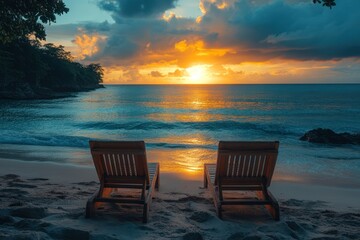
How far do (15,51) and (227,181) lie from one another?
7220 centimetres

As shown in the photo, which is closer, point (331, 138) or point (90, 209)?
point (90, 209)

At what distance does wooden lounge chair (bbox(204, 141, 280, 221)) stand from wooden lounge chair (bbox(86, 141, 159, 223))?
1.12m

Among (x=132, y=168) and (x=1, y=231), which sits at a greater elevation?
(x=132, y=168)

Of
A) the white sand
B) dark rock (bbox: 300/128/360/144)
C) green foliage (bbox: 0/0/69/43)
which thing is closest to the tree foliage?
green foliage (bbox: 0/0/69/43)

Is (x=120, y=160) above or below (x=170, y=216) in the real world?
above

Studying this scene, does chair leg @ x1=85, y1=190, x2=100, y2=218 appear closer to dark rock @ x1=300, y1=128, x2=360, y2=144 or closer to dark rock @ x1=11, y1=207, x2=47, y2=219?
dark rock @ x1=11, y1=207, x2=47, y2=219

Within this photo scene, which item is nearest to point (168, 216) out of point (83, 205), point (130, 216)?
point (130, 216)

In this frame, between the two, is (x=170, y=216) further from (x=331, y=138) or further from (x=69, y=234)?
(x=331, y=138)

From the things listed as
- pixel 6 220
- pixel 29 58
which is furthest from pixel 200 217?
pixel 29 58

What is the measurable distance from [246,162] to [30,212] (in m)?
3.24

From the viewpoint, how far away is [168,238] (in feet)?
14.4

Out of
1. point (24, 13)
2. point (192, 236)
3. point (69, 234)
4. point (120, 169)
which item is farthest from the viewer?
point (24, 13)

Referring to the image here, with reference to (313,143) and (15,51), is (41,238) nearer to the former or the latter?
(313,143)

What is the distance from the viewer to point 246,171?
18.8ft
